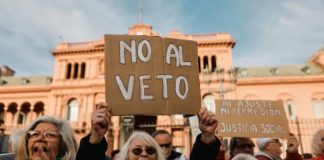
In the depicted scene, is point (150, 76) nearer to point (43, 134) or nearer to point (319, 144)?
point (43, 134)

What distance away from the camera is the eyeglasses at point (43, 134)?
8.27 ft

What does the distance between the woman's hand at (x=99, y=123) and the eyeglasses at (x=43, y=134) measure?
0.44 m

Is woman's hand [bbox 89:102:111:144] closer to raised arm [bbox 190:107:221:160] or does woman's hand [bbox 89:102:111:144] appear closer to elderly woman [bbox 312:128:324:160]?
raised arm [bbox 190:107:221:160]

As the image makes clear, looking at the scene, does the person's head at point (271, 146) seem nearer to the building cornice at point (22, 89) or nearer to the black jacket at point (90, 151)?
the black jacket at point (90, 151)

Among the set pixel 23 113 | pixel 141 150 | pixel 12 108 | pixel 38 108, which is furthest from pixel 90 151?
pixel 12 108

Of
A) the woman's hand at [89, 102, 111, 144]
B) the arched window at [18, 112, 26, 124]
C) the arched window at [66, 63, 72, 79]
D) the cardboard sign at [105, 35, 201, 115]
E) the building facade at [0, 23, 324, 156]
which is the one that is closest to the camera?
the woman's hand at [89, 102, 111, 144]

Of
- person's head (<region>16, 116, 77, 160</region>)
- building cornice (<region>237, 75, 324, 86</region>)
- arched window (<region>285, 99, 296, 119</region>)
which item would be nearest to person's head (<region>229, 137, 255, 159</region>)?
person's head (<region>16, 116, 77, 160</region>)

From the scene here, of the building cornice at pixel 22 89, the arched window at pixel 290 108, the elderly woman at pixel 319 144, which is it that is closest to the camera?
the elderly woman at pixel 319 144

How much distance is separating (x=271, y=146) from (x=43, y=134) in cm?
368

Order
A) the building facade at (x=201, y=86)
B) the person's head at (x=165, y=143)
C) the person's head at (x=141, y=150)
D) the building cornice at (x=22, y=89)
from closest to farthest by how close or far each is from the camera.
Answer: the person's head at (x=141, y=150) < the person's head at (x=165, y=143) < the building facade at (x=201, y=86) < the building cornice at (x=22, y=89)

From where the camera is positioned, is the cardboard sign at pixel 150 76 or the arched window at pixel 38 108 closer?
the cardboard sign at pixel 150 76

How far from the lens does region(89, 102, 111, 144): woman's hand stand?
2246mm

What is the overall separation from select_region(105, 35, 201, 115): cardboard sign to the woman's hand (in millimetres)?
296

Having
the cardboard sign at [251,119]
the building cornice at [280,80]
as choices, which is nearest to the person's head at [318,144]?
the cardboard sign at [251,119]
